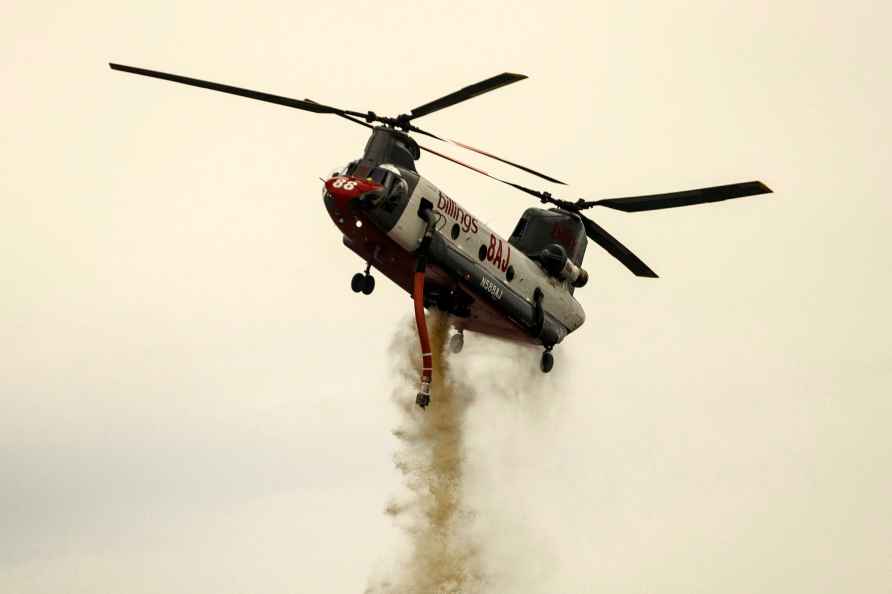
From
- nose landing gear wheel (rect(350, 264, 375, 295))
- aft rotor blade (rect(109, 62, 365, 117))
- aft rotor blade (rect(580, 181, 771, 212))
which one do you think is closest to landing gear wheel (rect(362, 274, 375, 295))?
nose landing gear wheel (rect(350, 264, 375, 295))

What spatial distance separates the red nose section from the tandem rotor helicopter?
22 mm

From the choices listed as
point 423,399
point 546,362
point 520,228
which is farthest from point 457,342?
point 423,399

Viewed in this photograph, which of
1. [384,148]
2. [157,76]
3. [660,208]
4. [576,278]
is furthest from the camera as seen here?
[576,278]

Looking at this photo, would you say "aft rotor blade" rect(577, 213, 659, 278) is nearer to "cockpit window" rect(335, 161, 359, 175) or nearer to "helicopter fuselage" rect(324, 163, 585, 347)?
"helicopter fuselage" rect(324, 163, 585, 347)

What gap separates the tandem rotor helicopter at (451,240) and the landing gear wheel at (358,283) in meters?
0.02

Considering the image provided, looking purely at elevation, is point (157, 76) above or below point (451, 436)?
above

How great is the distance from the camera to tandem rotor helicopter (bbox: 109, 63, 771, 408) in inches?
1463

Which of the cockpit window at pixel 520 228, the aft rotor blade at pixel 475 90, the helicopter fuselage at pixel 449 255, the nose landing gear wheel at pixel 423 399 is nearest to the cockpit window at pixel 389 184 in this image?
the helicopter fuselage at pixel 449 255

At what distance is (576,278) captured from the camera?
43531 mm

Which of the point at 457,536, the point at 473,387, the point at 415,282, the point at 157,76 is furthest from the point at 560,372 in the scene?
the point at 157,76

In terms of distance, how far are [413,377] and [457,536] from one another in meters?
5.05

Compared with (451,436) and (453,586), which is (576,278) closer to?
(451,436)

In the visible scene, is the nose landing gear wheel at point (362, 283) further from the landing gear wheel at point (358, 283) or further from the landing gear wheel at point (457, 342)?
the landing gear wheel at point (457, 342)

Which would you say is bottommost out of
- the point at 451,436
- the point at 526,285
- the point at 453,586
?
the point at 453,586
